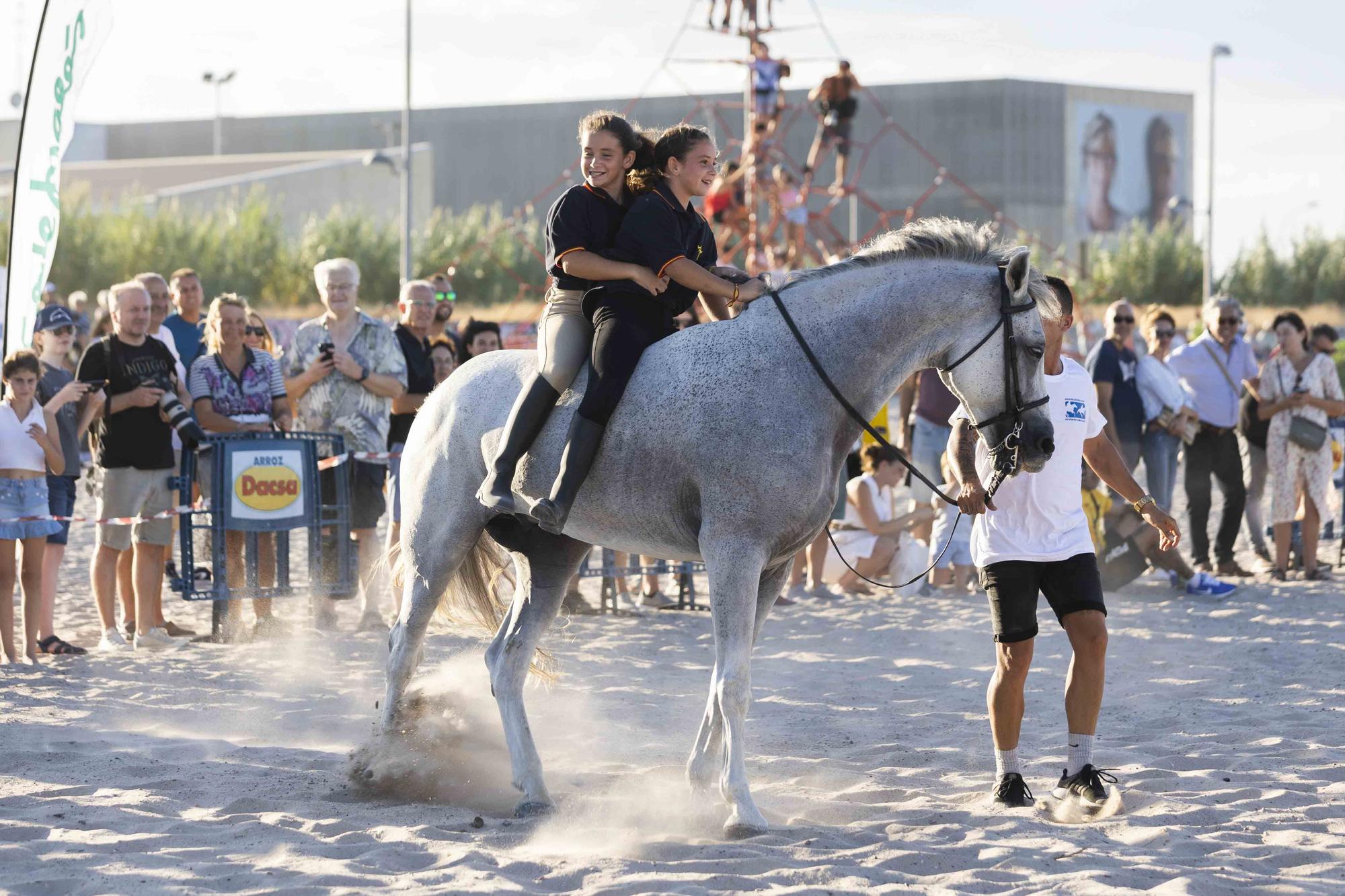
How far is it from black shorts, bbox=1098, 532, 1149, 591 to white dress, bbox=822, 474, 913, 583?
5.43ft

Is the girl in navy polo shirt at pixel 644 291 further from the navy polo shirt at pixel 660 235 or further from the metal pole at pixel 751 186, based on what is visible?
the metal pole at pixel 751 186

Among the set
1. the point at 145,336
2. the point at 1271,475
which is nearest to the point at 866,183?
the point at 1271,475

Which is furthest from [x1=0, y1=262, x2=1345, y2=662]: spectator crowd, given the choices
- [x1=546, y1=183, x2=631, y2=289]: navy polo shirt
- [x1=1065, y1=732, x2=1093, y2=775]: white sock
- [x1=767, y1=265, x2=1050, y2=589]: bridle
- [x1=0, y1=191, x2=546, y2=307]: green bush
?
[x1=0, y1=191, x2=546, y2=307]: green bush

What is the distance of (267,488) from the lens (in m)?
9.50

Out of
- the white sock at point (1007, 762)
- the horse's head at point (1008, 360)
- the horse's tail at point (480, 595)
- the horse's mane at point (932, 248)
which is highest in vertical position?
the horse's mane at point (932, 248)

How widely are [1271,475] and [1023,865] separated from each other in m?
8.47

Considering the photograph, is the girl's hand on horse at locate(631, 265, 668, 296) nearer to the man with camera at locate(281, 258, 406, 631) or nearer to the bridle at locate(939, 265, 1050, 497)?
the bridle at locate(939, 265, 1050, 497)

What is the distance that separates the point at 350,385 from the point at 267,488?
896 millimetres

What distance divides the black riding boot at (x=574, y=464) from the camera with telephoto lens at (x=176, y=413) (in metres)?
4.45

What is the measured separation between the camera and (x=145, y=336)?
30.8ft

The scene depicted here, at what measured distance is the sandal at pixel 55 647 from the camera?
29.1 ft

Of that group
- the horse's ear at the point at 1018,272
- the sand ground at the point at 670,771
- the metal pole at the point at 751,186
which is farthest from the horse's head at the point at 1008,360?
the metal pole at the point at 751,186

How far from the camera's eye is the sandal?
8.88 metres

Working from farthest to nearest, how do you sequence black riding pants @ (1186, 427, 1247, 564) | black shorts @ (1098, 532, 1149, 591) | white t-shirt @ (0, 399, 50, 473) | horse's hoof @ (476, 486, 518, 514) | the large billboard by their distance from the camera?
the large billboard, black riding pants @ (1186, 427, 1247, 564), black shorts @ (1098, 532, 1149, 591), white t-shirt @ (0, 399, 50, 473), horse's hoof @ (476, 486, 518, 514)
